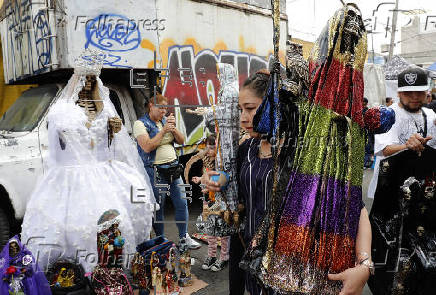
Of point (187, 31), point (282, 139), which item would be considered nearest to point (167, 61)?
point (187, 31)

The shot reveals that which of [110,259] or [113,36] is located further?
[113,36]

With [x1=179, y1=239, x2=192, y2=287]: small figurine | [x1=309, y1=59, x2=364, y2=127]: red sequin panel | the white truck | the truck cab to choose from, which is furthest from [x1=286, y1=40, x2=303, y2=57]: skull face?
the truck cab

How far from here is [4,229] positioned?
13.4ft

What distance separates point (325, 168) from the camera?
120cm

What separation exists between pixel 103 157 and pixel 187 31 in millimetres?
2826

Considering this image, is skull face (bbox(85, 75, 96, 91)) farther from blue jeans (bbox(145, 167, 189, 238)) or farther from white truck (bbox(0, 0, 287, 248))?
blue jeans (bbox(145, 167, 189, 238))

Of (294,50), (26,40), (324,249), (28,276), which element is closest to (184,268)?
(28,276)

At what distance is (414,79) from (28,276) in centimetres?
316

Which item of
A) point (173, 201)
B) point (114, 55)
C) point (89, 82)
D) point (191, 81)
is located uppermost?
point (114, 55)

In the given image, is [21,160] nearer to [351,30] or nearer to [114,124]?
[114,124]

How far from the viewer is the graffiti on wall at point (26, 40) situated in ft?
14.9

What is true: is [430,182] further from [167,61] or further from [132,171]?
[167,61]

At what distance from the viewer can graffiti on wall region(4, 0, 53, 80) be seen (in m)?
4.53

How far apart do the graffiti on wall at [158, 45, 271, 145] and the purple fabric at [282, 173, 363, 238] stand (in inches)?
154
